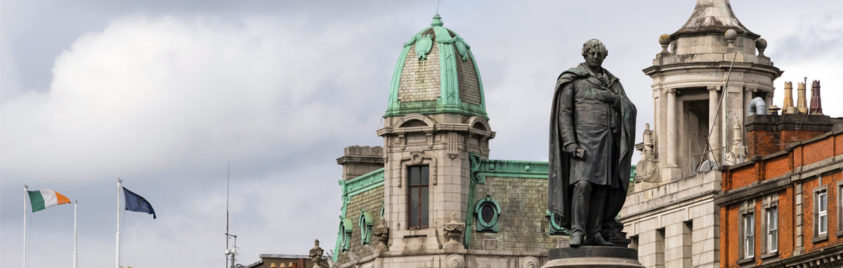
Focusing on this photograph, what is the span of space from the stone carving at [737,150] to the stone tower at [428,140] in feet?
86.3

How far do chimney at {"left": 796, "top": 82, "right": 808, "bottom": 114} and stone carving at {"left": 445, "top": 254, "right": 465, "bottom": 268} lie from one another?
2630 cm

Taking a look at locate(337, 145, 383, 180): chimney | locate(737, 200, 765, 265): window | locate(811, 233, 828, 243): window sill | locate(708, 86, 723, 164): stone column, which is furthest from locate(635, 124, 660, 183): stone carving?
locate(337, 145, 383, 180): chimney

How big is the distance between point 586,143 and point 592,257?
59.0 inches

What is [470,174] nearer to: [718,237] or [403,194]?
[403,194]

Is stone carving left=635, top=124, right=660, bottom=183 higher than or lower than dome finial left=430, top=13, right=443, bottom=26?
lower

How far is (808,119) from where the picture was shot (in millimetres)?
92812

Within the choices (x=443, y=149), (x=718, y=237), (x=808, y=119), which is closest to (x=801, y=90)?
(x=808, y=119)

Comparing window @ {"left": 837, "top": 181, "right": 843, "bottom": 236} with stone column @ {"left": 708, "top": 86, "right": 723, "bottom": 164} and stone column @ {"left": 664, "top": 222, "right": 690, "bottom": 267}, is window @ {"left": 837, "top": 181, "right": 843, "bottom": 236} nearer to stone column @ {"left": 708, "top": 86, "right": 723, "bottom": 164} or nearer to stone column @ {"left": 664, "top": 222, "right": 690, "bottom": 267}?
stone column @ {"left": 664, "top": 222, "right": 690, "bottom": 267}

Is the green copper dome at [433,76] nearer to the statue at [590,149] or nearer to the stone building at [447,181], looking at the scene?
the stone building at [447,181]

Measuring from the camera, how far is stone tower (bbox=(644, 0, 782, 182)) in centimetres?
9719

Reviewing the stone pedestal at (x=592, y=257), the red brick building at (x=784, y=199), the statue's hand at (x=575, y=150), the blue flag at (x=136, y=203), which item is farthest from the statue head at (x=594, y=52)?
the blue flag at (x=136, y=203)

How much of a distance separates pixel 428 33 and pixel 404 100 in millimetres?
Result: 3146

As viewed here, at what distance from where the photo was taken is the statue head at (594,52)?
1398 inches

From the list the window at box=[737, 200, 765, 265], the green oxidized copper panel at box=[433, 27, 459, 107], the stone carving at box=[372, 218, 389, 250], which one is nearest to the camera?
the window at box=[737, 200, 765, 265]
